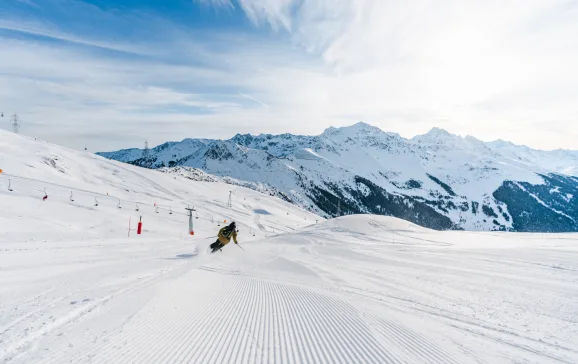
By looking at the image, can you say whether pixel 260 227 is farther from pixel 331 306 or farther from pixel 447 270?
pixel 331 306

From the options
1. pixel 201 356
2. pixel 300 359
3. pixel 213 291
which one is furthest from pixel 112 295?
pixel 300 359

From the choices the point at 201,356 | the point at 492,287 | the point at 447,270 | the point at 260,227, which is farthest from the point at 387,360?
the point at 260,227

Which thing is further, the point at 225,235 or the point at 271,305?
the point at 225,235

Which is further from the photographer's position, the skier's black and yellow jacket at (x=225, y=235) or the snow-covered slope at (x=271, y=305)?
the skier's black and yellow jacket at (x=225, y=235)

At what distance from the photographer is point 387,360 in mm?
6008

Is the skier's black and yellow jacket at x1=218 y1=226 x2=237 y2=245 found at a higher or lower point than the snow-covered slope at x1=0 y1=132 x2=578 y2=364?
higher

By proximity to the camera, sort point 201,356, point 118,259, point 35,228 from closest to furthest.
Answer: point 201,356, point 118,259, point 35,228

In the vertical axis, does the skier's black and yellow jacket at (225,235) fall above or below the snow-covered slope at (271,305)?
above

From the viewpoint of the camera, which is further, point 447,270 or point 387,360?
point 447,270

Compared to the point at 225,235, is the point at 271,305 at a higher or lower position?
lower

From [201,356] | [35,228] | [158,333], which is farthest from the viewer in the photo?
[35,228]

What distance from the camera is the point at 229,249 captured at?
24062mm

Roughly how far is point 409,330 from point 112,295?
7.75 m

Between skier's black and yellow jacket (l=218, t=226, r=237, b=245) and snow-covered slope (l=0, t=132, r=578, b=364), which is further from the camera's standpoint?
skier's black and yellow jacket (l=218, t=226, r=237, b=245)
